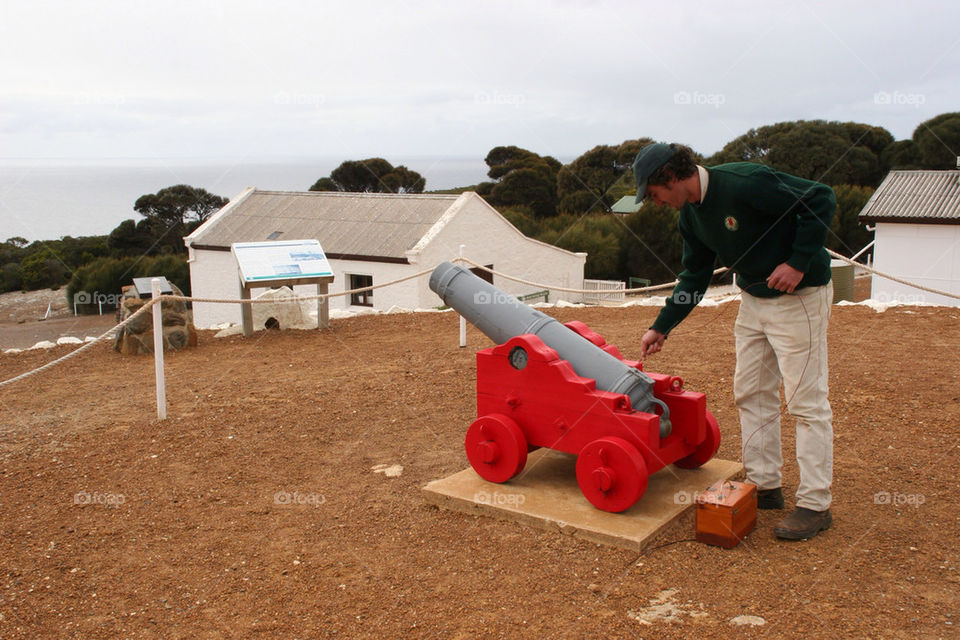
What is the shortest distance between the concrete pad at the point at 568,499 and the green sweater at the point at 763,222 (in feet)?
3.59

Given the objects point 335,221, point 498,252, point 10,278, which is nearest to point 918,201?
point 498,252

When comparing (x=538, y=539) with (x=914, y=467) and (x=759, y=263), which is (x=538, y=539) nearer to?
(x=759, y=263)

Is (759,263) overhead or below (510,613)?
overhead

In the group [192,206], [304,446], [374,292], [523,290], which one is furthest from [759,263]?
Answer: [192,206]

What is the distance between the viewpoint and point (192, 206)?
43000mm

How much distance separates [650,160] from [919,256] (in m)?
16.8

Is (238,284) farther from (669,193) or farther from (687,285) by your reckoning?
(669,193)

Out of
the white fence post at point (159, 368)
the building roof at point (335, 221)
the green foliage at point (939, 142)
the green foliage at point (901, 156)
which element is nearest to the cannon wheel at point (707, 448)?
the white fence post at point (159, 368)

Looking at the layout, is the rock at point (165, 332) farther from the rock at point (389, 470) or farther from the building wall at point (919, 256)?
the building wall at point (919, 256)

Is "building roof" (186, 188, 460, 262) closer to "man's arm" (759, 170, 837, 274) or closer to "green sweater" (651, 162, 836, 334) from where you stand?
"green sweater" (651, 162, 836, 334)

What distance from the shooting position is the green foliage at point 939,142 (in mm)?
33969

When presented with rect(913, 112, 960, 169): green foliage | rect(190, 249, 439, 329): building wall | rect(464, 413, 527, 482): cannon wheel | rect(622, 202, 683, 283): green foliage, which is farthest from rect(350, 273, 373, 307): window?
rect(913, 112, 960, 169): green foliage

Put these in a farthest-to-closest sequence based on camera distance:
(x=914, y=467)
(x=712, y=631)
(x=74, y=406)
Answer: (x=74, y=406), (x=914, y=467), (x=712, y=631)

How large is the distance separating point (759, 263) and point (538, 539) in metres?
1.57
